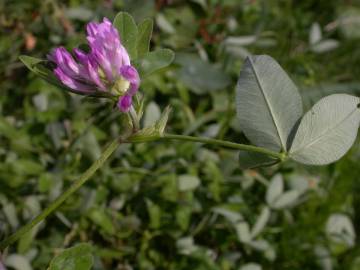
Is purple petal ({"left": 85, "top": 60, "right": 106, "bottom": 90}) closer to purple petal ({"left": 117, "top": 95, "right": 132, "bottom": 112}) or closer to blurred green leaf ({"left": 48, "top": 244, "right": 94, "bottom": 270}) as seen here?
purple petal ({"left": 117, "top": 95, "right": 132, "bottom": 112})

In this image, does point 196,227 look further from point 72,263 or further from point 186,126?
point 72,263

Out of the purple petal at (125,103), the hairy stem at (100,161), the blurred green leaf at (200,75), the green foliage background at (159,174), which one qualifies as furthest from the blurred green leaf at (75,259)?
the blurred green leaf at (200,75)

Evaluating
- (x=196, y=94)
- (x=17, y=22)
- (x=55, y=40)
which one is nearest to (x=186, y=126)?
(x=196, y=94)

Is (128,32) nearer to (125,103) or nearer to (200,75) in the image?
(125,103)

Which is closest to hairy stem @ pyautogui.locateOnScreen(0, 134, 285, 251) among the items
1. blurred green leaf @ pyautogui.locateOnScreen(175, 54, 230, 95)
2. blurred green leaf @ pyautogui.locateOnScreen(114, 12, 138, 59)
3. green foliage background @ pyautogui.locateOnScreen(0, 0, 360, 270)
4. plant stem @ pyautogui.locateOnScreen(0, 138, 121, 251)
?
plant stem @ pyautogui.locateOnScreen(0, 138, 121, 251)

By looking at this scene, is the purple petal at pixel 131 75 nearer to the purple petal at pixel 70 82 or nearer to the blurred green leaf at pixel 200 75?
the purple petal at pixel 70 82
